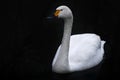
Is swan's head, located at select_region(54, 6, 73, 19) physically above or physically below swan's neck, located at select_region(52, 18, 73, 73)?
above

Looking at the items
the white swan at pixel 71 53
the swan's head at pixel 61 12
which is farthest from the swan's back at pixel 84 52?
the swan's head at pixel 61 12

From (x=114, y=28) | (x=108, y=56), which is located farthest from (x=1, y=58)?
(x=114, y=28)

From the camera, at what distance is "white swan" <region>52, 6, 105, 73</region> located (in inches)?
166

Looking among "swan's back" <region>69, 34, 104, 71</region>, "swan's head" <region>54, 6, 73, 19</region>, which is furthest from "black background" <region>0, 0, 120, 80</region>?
"swan's head" <region>54, 6, 73, 19</region>

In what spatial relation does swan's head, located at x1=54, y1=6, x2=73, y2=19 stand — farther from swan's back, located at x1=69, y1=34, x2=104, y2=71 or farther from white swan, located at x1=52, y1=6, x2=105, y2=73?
swan's back, located at x1=69, y1=34, x2=104, y2=71

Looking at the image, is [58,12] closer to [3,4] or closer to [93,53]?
[93,53]

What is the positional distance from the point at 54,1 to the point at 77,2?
0.30 meters

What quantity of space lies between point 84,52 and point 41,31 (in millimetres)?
982

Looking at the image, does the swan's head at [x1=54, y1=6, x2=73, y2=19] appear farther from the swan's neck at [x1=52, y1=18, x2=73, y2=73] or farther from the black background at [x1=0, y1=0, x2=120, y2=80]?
the black background at [x1=0, y1=0, x2=120, y2=80]

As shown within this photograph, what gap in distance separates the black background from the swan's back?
0.42ft

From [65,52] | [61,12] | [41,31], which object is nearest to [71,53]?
[65,52]

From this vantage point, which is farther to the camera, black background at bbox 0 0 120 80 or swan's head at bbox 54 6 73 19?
black background at bbox 0 0 120 80

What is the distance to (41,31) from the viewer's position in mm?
5223

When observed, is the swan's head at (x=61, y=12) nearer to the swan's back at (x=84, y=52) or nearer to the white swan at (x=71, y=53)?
the white swan at (x=71, y=53)
